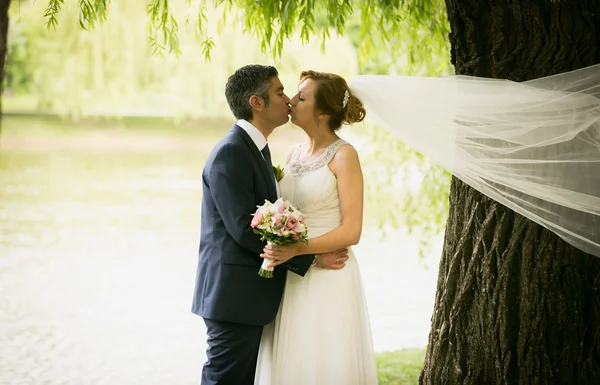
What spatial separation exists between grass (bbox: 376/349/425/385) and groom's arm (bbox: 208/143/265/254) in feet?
8.53

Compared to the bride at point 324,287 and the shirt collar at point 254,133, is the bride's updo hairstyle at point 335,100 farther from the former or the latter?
the shirt collar at point 254,133

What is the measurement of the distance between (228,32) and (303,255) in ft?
27.2

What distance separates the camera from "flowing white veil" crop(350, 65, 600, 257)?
2873 mm

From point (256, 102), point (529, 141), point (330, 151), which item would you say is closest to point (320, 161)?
point (330, 151)

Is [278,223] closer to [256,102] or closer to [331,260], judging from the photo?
[331,260]

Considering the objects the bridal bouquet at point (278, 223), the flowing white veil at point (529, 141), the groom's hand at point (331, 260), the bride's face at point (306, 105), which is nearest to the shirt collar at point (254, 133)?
the bride's face at point (306, 105)

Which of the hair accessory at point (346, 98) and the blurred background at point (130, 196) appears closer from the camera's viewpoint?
the hair accessory at point (346, 98)

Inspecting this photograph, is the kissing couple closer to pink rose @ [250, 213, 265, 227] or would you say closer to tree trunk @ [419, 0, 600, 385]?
pink rose @ [250, 213, 265, 227]

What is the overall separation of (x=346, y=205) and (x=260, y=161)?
0.40 metres

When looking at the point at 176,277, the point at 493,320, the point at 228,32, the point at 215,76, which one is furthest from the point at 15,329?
the point at 493,320

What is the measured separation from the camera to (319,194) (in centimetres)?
309

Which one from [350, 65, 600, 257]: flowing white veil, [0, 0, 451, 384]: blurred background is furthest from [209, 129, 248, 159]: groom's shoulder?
[0, 0, 451, 384]: blurred background

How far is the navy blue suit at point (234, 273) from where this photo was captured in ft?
9.62

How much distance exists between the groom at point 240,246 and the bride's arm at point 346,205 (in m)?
0.07
